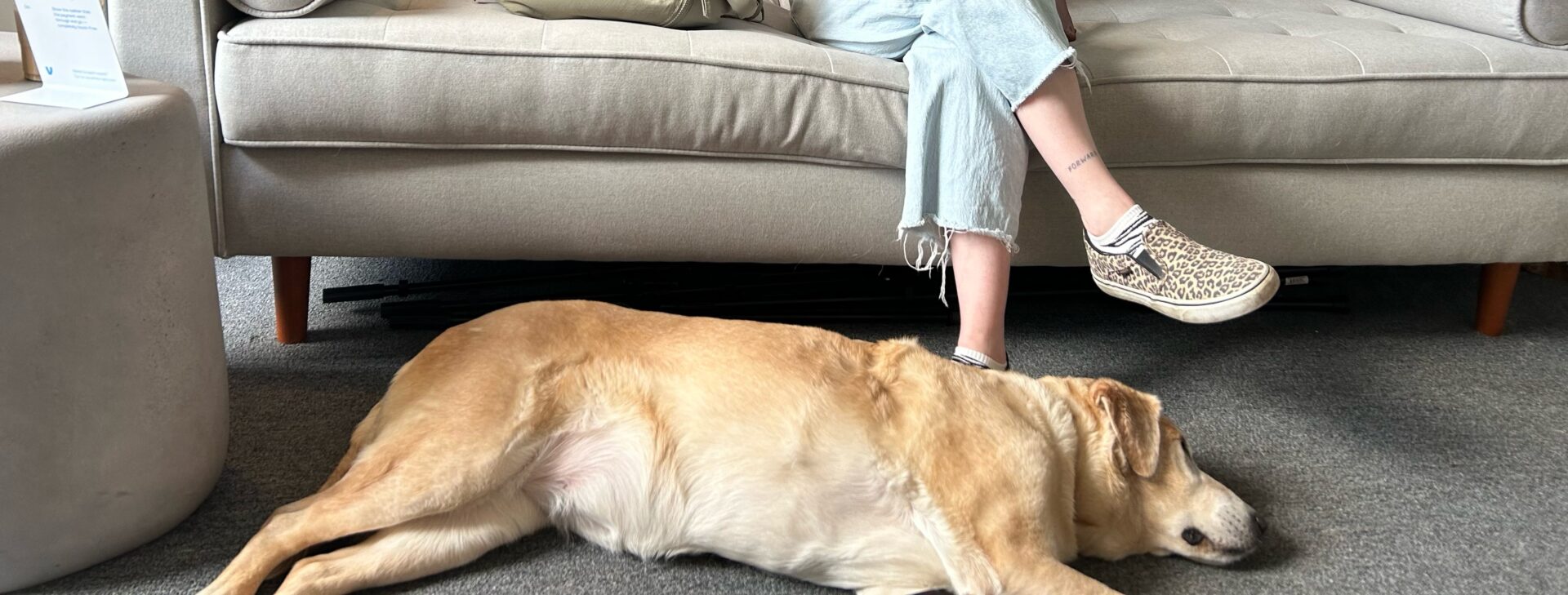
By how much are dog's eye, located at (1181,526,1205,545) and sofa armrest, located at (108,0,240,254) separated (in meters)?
1.61

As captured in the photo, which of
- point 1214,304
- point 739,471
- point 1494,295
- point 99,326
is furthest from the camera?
point 1494,295

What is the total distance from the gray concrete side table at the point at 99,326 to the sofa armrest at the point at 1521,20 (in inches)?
92.7

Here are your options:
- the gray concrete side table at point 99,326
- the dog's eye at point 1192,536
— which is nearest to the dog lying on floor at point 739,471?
the dog's eye at point 1192,536

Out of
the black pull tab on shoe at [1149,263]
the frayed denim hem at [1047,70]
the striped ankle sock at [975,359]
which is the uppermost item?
the frayed denim hem at [1047,70]

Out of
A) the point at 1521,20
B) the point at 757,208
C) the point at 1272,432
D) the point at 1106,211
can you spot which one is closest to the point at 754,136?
the point at 757,208

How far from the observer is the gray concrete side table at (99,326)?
1.13 metres

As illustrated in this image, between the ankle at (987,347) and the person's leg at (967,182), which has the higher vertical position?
the person's leg at (967,182)

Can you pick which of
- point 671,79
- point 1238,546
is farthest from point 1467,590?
point 671,79

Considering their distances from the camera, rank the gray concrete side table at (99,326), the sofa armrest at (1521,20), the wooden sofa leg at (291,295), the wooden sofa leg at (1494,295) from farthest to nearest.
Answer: the wooden sofa leg at (1494,295)
the sofa armrest at (1521,20)
the wooden sofa leg at (291,295)
the gray concrete side table at (99,326)

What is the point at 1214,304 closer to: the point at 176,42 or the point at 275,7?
the point at 275,7

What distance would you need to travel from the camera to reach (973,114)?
5.62 feet

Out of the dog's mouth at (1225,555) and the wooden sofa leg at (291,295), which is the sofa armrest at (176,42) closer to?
the wooden sofa leg at (291,295)

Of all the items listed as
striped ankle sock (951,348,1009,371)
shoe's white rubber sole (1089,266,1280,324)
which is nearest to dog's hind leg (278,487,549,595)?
striped ankle sock (951,348,1009,371)

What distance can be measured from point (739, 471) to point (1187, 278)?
77cm
